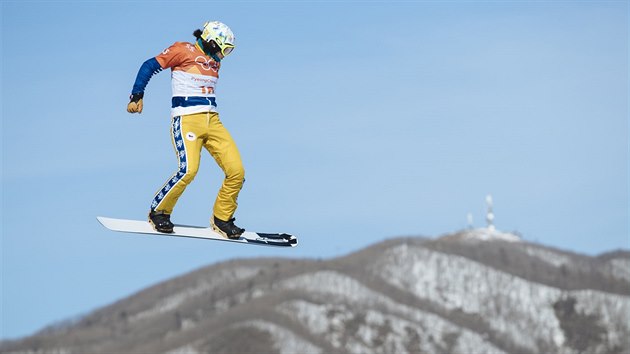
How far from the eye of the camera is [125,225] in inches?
960

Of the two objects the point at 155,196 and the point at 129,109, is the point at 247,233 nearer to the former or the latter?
the point at 155,196

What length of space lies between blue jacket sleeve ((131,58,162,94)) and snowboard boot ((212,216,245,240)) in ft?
11.0

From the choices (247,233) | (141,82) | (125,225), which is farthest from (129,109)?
(247,233)

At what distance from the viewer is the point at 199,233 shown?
24.9m

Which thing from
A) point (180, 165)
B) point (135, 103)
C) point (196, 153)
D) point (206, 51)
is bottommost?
point (180, 165)

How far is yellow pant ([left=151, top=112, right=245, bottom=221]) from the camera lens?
80.7 ft

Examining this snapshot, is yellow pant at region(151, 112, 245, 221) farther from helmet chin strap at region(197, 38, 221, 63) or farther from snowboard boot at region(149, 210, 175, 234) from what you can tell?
helmet chin strap at region(197, 38, 221, 63)

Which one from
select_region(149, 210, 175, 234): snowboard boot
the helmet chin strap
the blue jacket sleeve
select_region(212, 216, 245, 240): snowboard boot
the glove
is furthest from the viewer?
select_region(212, 216, 245, 240): snowboard boot

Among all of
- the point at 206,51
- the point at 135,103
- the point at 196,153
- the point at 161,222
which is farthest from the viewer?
the point at 161,222

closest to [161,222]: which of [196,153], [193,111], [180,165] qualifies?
[180,165]

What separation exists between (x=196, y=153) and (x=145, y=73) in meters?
1.85

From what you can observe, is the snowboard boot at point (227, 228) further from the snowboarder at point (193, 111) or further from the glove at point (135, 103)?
the glove at point (135, 103)

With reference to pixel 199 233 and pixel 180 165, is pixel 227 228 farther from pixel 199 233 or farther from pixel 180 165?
pixel 180 165

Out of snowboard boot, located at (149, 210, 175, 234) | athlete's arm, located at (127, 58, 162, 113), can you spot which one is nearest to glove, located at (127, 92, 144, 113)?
athlete's arm, located at (127, 58, 162, 113)
